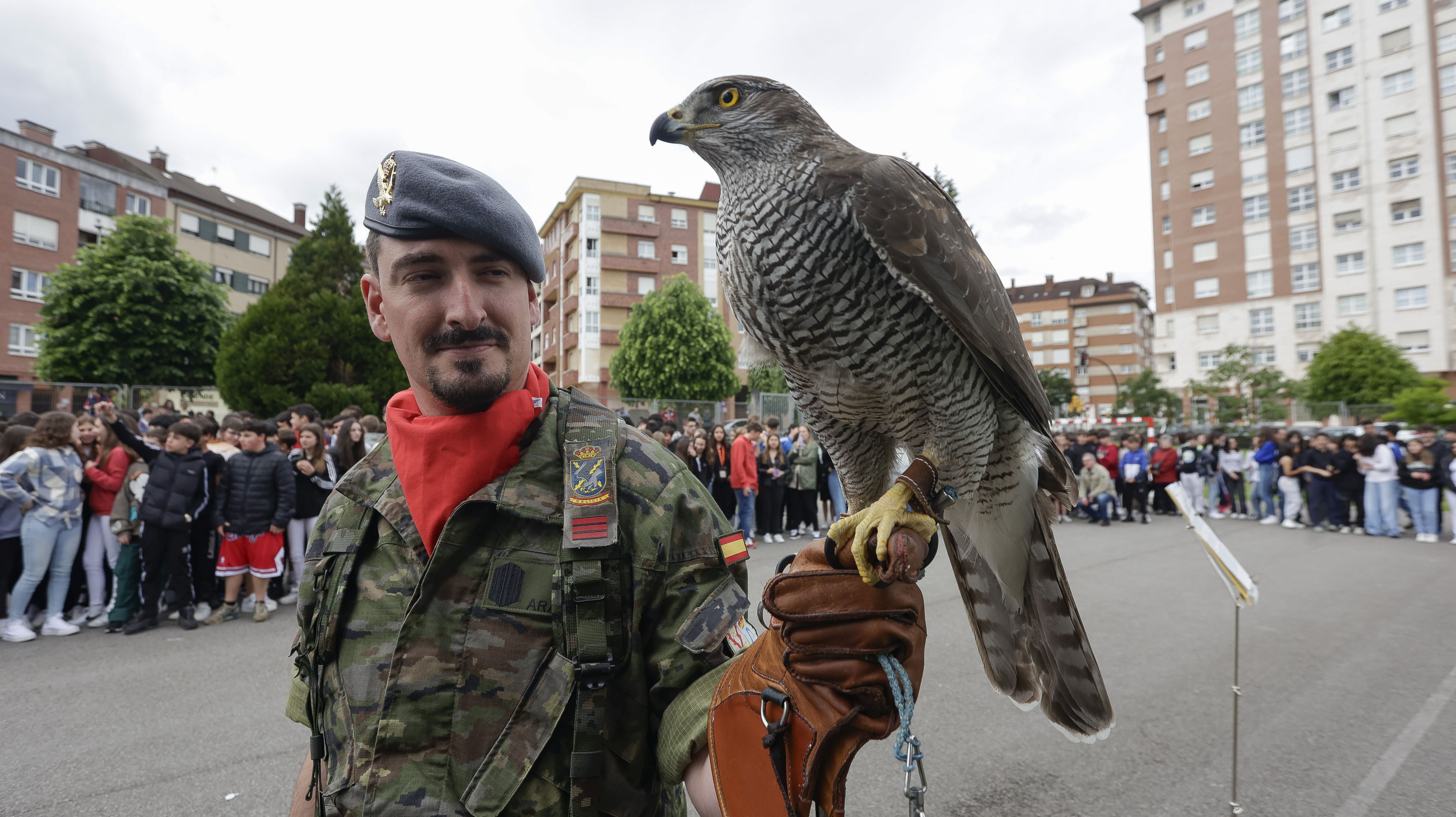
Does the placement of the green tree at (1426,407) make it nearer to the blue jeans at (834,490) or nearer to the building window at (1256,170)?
the blue jeans at (834,490)

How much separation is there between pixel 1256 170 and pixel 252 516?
170 feet

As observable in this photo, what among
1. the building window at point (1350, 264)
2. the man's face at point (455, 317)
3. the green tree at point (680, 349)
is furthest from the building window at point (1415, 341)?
the man's face at point (455, 317)

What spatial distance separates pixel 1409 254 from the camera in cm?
3572

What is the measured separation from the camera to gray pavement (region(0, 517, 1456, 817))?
3.29 metres

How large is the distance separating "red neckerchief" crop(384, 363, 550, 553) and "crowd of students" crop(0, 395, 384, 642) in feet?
19.7

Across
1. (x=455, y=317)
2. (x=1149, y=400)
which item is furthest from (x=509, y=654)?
(x=1149, y=400)

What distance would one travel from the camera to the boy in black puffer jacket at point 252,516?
621 centimetres

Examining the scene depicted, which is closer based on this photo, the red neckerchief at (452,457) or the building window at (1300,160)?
the red neckerchief at (452,457)

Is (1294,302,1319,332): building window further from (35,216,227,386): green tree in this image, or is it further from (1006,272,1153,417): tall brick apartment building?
(35,216,227,386): green tree

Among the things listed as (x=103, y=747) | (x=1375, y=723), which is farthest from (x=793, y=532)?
(x=103, y=747)

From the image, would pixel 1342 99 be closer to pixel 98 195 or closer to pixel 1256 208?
pixel 1256 208

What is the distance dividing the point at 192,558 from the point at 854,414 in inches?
287

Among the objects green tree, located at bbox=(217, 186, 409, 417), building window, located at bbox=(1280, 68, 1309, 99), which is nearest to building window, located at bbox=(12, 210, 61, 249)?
green tree, located at bbox=(217, 186, 409, 417)

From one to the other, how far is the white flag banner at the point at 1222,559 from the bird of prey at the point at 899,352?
1716 millimetres
